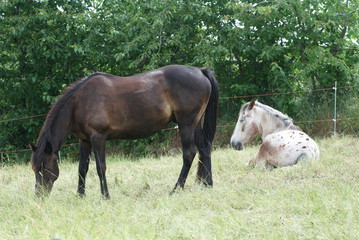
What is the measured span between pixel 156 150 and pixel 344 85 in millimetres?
4891

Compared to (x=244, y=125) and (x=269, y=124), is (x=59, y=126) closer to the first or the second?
(x=244, y=125)

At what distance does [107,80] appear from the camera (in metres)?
5.36

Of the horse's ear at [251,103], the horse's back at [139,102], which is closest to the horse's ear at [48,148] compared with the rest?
the horse's back at [139,102]

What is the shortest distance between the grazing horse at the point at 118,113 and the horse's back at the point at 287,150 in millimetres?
1180

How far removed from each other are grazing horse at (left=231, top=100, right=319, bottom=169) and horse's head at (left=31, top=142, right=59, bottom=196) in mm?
2976

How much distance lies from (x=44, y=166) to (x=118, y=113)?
3.47 feet

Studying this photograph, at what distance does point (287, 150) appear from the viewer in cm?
620

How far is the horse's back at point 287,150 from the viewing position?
6.17 m

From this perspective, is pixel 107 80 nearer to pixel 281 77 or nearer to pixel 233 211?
pixel 233 211

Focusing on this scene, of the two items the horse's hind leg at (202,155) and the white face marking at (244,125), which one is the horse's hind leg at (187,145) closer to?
the horse's hind leg at (202,155)

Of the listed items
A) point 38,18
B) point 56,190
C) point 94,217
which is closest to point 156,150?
point 38,18

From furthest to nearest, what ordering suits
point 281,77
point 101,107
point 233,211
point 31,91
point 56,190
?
point 31,91 < point 281,77 < point 56,190 < point 101,107 < point 233,211

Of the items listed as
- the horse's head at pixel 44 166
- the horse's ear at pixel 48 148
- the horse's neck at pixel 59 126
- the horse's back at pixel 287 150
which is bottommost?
the horse's back at pixel 287 150

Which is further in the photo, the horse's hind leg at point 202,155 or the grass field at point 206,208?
the horse's hind leg at point 202,155
